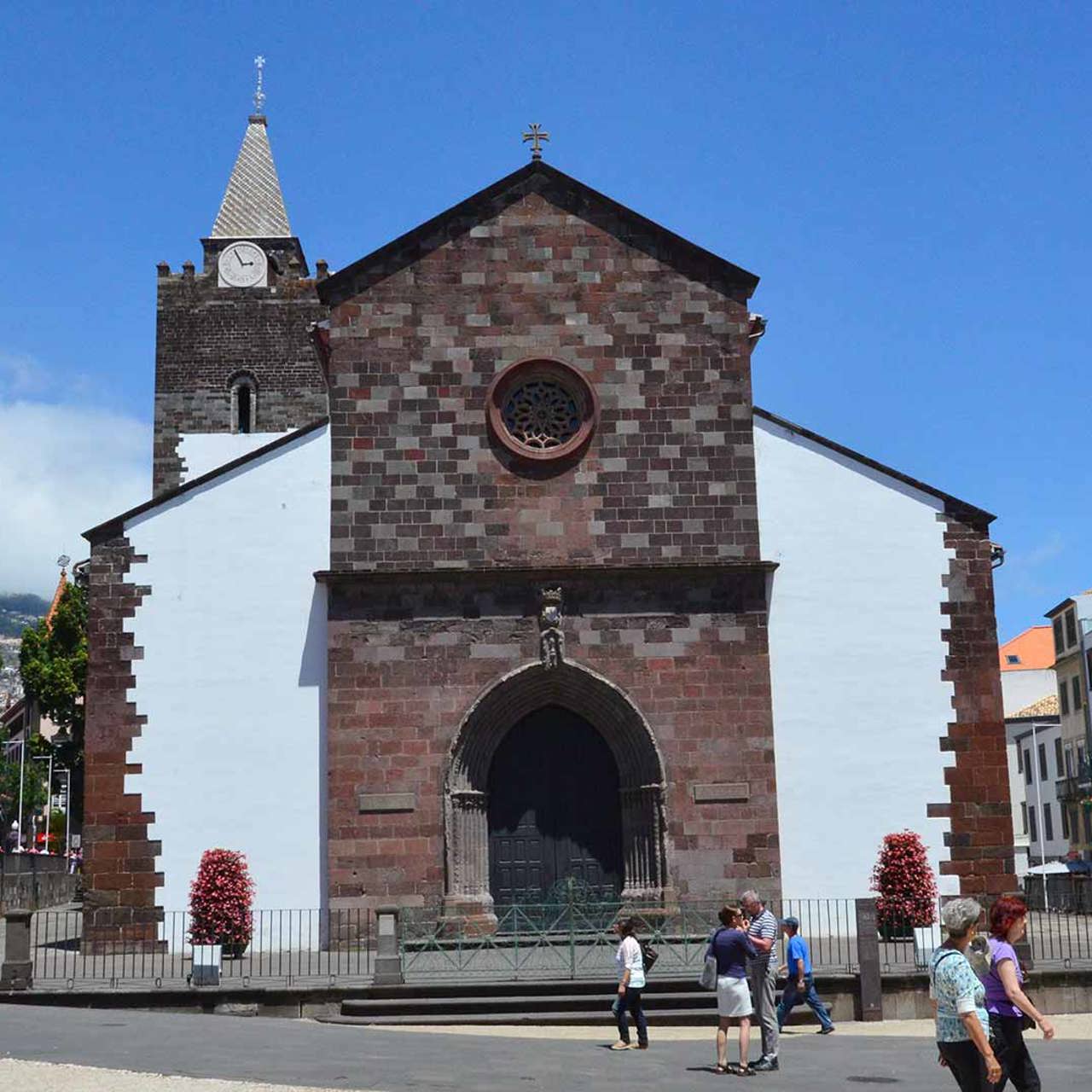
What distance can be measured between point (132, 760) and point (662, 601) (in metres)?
7.94

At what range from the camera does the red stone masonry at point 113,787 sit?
2148 centimetres

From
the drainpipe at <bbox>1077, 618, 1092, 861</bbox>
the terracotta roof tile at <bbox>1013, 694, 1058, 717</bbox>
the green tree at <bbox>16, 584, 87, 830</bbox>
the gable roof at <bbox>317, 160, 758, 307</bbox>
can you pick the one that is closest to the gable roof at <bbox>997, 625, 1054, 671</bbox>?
the terracotta roof tile at <bbox>1013, 694, 1058, 717</bbox>

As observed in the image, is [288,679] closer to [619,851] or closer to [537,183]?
[619,851]

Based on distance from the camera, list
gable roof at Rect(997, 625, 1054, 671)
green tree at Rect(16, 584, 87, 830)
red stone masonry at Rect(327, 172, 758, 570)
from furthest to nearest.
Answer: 1. gable roof at Rect(997, 625, 1054, 671)
2. green tree at Rect(16, 584, 87, 830)
3. red stone masonry at Rect(327, 172, 758, 570)

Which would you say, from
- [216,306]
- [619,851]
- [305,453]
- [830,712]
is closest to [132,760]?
[305,453]

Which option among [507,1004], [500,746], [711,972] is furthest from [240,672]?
[711,972]

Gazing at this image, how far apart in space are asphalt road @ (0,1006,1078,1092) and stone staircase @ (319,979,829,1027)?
124cm

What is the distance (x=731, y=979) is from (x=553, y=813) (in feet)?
29.8

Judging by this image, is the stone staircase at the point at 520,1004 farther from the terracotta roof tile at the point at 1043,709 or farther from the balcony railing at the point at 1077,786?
the terracotta roof tile at the point at 1043,709

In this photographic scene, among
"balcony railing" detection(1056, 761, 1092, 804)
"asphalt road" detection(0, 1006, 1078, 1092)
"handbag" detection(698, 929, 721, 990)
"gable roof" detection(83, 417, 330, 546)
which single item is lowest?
"asphalt road" detection(0, 1006, 1078, 1092)

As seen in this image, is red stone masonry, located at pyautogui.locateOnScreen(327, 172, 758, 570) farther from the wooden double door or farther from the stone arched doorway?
the wooden double door

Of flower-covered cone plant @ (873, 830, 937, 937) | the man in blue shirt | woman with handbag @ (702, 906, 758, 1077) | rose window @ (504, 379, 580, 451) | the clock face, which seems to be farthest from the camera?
the clock face

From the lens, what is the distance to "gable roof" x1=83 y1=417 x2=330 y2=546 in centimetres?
2248

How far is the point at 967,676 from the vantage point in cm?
2252
